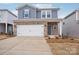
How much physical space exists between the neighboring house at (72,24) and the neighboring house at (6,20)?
128 inches

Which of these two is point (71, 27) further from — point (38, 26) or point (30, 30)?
point (30, 30)

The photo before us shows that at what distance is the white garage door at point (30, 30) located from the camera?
46.0 ft

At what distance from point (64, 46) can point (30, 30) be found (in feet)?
8.45

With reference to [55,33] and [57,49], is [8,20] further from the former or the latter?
[57,49]

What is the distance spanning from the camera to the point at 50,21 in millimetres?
15445

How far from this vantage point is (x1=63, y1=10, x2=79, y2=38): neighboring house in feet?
43.6

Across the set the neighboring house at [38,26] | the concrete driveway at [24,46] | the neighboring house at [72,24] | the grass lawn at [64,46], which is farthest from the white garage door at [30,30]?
the neighboring house at [72,24]

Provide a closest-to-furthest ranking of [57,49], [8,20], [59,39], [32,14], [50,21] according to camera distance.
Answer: [57,49] < [59,39] < [8,20] < [50,21] < [32,14]

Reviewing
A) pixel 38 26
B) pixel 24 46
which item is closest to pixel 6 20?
pixel 38 26

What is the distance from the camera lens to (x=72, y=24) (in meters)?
13.7

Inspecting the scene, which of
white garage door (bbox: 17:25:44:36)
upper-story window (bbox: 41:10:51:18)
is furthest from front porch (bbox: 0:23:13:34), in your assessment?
upper-story window (bbox: 41:10:51:18)

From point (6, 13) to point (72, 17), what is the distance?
3930 millimetres

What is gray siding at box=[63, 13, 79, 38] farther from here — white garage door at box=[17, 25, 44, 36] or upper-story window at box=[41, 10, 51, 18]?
upper-story window at box=[41, 10, 51, 18]

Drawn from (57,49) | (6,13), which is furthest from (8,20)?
(57,49)
